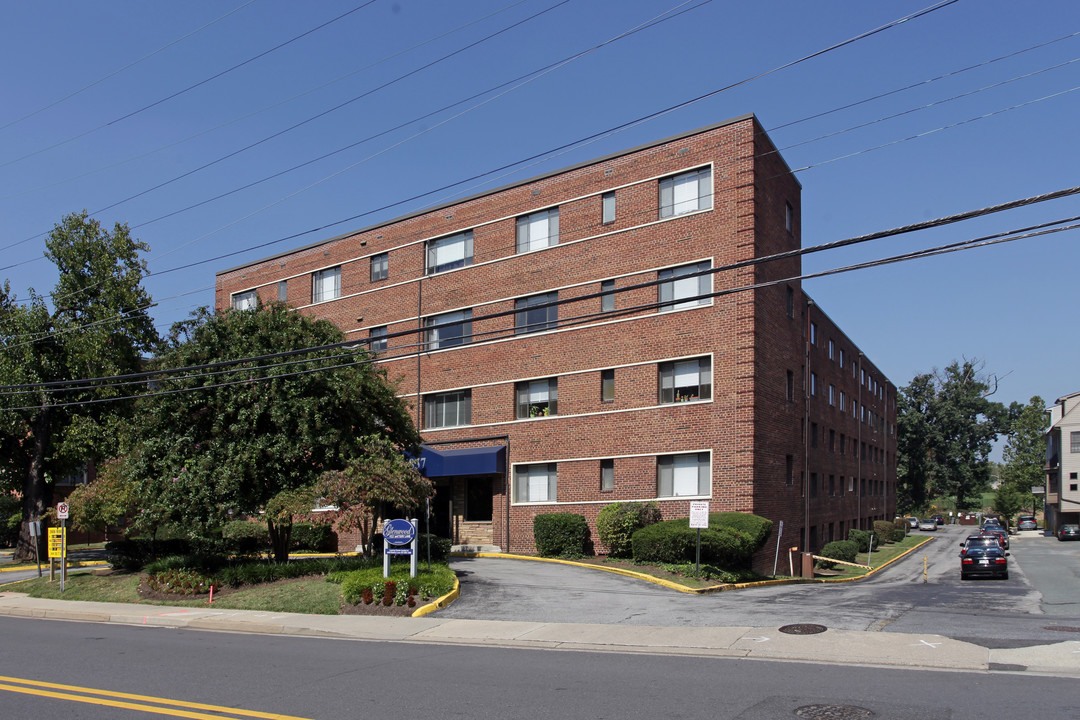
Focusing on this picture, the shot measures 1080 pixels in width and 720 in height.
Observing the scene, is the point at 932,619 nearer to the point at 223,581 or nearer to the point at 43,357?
the point at 223,581

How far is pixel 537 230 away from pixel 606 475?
10511 mm

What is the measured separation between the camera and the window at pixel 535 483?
111 feet

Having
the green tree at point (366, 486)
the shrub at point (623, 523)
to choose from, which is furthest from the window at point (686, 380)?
the green tree at point (366, 486)

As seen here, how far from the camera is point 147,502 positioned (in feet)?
76.9

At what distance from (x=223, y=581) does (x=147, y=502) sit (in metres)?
3.08

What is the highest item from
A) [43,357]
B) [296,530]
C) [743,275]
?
[743,275]

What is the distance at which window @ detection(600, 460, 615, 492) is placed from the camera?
32.2 m

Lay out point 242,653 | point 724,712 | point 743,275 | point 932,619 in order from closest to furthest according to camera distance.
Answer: point 724,712 < point 242,653 < point 932,619 < point 743,275

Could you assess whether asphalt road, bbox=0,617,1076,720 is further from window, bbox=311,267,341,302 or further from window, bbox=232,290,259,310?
window, bbox=232,290,259,310

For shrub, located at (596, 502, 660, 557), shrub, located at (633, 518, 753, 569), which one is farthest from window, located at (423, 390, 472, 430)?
shrub, located at (633, 518, 753, 569)

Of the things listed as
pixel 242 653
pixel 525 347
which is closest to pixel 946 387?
pixel 525 347

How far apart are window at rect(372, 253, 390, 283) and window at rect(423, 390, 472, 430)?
6.53 m

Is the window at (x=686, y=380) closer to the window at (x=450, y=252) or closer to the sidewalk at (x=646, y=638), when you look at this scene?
the window at (x=450, y=252)

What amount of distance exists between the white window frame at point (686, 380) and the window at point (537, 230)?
7.39m
